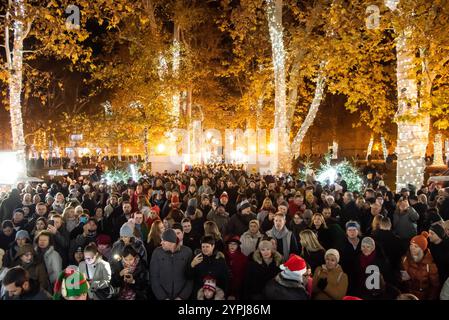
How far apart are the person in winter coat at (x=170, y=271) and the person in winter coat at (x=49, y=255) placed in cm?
146

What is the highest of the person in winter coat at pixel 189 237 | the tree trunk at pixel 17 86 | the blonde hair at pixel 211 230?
the tree trunk at pixel 17 86

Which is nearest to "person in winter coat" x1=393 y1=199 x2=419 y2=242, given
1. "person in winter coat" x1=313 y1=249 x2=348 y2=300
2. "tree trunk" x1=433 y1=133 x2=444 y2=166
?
"person in winter coat" x1=313 y1=249 x2=348 y2=300

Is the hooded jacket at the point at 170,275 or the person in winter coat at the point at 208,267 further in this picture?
the hooded jacket at the point at 170,275

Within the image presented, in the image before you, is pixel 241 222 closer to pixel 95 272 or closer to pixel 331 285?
pixel 331 285

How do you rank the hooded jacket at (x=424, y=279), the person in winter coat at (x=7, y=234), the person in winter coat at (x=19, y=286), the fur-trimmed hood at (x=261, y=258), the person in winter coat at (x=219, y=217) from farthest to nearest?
1. the person in winter coat at (x=219, y=217)
2. the person in winter coat at (x=7, y=234)
3. the hooded jacket at (x=424, y=279)
4. the fur-trimmed hood at (x=261, y=258)
5. the person in winter coat at (x=19, y=286)

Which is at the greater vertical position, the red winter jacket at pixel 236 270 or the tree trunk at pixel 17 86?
the tree trunk at pixel 17 86

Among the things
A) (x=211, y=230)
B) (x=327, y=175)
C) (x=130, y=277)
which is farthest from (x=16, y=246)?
(x=327, y=175)

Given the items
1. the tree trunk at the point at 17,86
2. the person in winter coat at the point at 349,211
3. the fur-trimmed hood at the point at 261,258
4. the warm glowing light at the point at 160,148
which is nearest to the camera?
the fur-trimmed hood at the point at 261,258

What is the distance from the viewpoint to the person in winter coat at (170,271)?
219 inches

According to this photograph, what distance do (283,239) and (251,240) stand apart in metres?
0.53

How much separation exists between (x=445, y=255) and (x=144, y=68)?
19.8 m

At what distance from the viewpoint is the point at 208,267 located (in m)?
5.42

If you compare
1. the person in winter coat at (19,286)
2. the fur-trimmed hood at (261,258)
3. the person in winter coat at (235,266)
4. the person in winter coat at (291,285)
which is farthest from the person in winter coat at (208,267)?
the person in winter coat at (19,286)

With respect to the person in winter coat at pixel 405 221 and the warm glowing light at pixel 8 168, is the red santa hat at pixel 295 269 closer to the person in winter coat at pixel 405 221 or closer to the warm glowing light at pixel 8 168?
the person in winter coat at pixel 405 221
